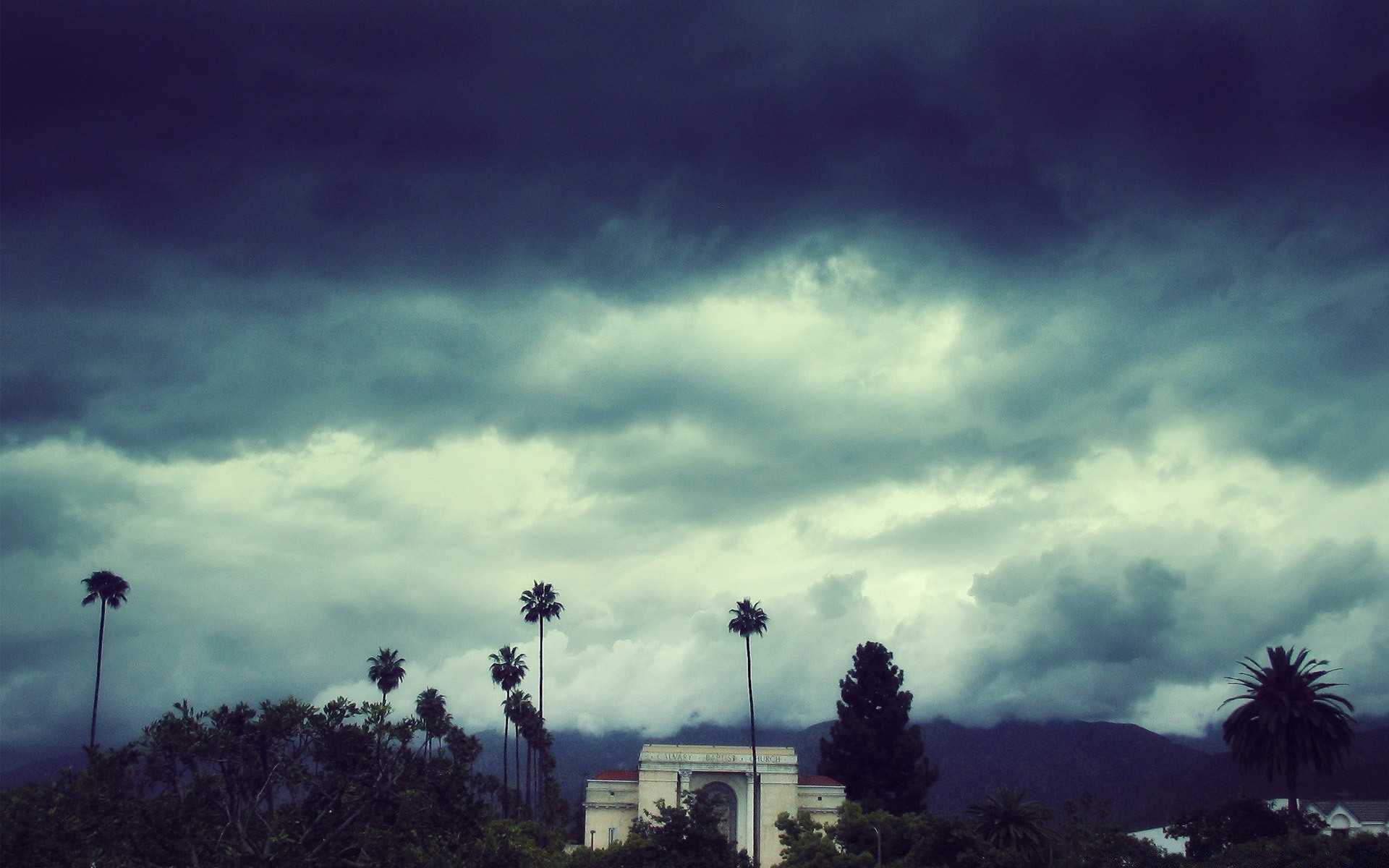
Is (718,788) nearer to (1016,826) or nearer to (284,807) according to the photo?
(1016,826)

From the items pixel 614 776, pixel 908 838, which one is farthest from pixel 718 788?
pixel 908 838

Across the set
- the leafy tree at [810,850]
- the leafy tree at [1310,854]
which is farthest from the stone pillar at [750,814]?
the leafy tree at [1310,854]

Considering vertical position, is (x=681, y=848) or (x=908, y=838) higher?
(x=681, y=848)

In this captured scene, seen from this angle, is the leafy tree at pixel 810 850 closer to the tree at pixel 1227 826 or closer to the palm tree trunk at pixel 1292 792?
the palm tree trunk at pixel 1292 792

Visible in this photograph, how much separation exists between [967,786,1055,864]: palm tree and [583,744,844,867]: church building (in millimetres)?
29472

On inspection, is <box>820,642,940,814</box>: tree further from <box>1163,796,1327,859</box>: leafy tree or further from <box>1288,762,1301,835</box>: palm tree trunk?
<box>1288,762,1301,835</box>: palm tree trunk

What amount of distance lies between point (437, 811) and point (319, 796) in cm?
523

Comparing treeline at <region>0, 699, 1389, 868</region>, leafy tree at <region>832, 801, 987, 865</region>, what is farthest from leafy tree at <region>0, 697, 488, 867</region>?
leafy tree at <region>832, 801, 987, 865</region>

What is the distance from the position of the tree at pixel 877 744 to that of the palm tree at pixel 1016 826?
30.7 metres

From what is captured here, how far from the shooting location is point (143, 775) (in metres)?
41.2

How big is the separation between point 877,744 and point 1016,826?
3685 cm

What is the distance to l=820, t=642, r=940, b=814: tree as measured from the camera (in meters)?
104

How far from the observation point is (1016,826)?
68.6 m

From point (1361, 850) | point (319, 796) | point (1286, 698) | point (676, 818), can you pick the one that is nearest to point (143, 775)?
point (319, 796)
